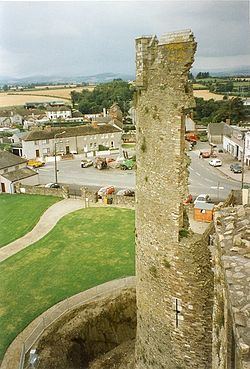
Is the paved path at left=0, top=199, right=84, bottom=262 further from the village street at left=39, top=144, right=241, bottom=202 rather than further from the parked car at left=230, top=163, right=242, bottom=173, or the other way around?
the parked car at left=230, top=163, right=242, bottom=173

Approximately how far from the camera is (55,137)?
146 feet

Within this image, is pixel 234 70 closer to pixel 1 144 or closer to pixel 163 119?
pixel 163 119

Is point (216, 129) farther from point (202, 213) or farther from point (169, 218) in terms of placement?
point (169, 218)

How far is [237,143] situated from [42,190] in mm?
17504

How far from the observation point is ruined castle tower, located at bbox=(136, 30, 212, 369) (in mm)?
7352

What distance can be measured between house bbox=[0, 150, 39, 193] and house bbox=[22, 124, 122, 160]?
9.51 metres

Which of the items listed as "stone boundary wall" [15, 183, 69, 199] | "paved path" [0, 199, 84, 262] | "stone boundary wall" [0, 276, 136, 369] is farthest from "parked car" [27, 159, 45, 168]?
"stone boundary wall" [0, 276, 136, 369]

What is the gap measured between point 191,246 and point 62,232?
13.7 meters

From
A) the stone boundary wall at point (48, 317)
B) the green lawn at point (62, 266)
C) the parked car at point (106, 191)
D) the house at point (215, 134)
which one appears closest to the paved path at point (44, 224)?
the green lawn at point (62, 266)

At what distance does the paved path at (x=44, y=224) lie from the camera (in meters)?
18.9

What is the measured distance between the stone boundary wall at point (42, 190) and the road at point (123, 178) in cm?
169

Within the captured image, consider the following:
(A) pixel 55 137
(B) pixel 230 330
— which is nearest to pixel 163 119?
(B) pixel 230 330

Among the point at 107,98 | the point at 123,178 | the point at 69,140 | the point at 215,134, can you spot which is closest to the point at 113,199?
the point at 123,178

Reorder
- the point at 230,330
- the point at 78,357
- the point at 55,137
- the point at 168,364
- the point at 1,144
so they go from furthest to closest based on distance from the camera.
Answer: the point at 1,144, the point at 55,137, the point at 78,357, the point at 168,364, the point at 230,330
